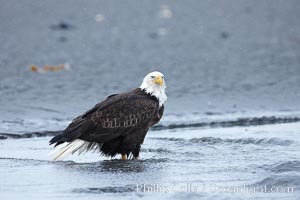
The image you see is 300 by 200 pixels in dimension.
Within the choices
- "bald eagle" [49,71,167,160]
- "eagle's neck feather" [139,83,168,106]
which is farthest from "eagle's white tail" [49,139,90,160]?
"eagle's neck feather" [139,83,168,106]

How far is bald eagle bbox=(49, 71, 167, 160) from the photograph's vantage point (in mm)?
8695

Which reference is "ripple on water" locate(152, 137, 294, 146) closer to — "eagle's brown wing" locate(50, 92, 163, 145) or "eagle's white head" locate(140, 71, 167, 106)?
"eagle's white head" locate(140, 71, 167, 106)

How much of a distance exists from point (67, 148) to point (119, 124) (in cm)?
59

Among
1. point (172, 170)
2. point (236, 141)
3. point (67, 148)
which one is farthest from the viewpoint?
point (236, 141)

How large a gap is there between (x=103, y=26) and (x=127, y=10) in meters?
6.26

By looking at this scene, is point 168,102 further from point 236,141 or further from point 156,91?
point 156,91

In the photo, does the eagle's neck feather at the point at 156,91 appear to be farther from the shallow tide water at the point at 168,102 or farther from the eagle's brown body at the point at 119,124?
the shallow tide water at the point at 168,102

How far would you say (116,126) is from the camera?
8828 millimetres

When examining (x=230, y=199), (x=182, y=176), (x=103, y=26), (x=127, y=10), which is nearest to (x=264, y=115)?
(x=182, y=176)

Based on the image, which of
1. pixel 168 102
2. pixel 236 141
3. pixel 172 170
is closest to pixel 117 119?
pixel 172 170

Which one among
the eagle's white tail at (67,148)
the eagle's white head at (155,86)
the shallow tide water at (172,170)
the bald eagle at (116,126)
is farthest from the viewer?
the eagle's white head at (155,86)

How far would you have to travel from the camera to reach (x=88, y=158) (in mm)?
9008

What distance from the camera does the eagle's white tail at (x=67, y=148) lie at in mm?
8555

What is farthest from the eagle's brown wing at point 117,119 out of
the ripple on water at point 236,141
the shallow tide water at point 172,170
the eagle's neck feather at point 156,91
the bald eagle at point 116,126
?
the ripple on water at point 236,141
